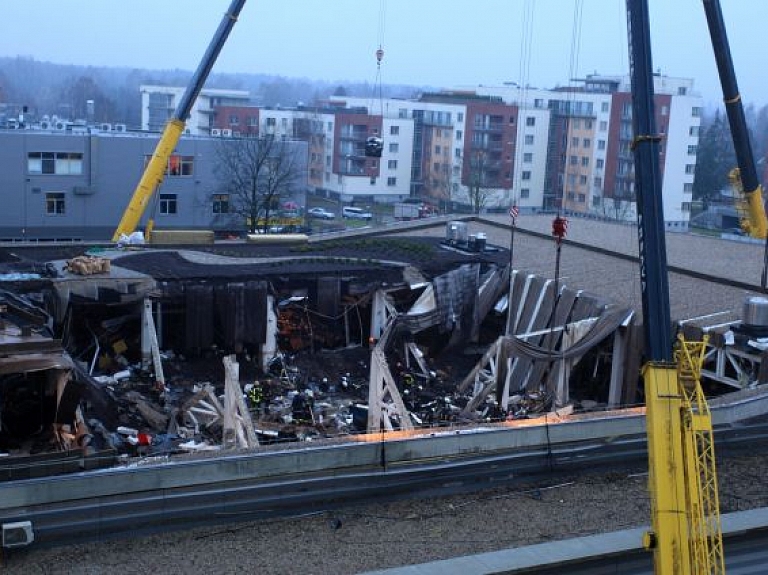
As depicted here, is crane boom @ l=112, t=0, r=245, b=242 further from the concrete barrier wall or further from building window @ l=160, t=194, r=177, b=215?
the concrete barrier wall

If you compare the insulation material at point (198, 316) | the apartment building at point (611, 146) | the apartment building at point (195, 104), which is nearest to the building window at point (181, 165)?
the insulation material at point (198, 316)

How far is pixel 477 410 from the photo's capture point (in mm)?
13000

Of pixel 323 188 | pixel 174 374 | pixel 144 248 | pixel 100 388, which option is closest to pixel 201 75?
pixel 144 248

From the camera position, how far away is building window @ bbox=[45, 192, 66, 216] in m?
26.7

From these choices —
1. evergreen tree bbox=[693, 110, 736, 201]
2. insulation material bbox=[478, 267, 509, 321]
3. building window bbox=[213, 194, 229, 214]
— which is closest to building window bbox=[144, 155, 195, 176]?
building window bbox=[213, 194, 229, 214]

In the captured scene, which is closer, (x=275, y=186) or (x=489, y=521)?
(x=489, y=521)

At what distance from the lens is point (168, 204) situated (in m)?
28.8

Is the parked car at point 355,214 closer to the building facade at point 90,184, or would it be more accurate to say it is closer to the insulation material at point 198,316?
the building facade at point 90,184

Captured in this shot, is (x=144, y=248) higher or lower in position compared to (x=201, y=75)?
lower

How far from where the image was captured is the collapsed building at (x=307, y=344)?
11.4 meters

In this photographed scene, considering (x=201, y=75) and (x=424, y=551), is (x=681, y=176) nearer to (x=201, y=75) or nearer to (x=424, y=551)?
(x=201, y=75)

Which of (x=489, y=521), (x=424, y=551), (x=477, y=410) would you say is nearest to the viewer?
(x=424, y=551)

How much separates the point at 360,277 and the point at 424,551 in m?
9.86

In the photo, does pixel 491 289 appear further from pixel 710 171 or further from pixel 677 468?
pixel 710 171
